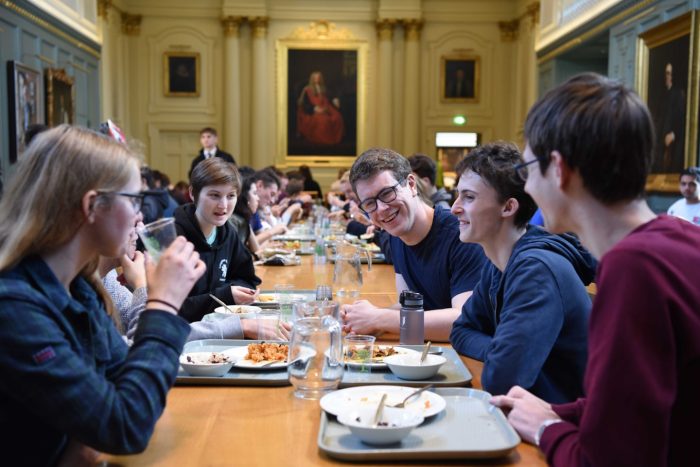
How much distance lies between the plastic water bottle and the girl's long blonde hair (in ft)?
4.21

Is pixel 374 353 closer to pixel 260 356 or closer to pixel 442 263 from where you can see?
pixel 260 356

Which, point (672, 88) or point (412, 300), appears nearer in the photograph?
point (412, 300)

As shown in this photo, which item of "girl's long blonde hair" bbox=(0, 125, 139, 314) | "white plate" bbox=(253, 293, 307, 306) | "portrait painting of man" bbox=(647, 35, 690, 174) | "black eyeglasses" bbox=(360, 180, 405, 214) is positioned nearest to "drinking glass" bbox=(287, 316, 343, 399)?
"girl's long blonde hair" bbox=(0, 125, 139, 314)

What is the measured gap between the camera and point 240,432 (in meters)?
1.75

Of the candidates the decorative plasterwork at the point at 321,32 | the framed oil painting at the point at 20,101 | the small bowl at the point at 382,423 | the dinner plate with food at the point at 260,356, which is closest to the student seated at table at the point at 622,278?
the small bowl at the point at 382,423

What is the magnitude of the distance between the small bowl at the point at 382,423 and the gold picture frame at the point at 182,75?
46.4 ft

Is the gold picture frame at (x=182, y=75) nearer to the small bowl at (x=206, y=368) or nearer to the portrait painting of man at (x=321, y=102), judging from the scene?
the portrait painting of man at (x=321, y=102)

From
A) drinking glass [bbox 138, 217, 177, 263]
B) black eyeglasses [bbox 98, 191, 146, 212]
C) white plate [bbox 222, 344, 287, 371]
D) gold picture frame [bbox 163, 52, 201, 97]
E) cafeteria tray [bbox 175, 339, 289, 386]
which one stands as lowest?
cafeteria tray [bbox 175, 339, 289, 386]

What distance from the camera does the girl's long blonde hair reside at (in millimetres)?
1472

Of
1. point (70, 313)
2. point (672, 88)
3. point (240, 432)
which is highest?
point (672, 88)

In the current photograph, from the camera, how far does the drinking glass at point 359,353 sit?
2.22 metres

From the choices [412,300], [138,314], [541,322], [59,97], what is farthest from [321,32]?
[541,322]

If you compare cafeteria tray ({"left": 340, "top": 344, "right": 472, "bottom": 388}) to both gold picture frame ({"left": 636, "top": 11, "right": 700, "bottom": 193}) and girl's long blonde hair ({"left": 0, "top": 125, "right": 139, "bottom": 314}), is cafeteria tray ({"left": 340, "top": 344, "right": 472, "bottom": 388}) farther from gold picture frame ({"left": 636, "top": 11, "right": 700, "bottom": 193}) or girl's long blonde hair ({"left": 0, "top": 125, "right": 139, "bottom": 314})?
gold picture frame ({"left": 636, "top": 11, "right": 700, "bottom": 193})

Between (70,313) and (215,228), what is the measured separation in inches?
103
